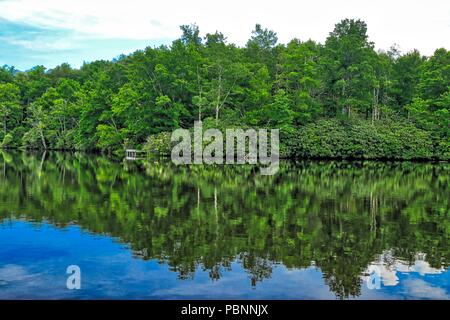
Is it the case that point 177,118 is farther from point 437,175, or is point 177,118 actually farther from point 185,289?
point 185,289

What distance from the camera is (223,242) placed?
12.1 m

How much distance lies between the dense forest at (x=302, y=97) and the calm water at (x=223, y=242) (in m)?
24.6

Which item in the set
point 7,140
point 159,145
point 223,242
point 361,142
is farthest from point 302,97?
point 7,140

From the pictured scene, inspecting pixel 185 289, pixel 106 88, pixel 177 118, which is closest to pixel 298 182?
pixel 185 289

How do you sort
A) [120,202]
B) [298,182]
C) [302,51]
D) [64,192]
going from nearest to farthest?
[120,202]
[64,192]
[298,182]
[302,51]

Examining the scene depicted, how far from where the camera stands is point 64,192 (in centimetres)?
2092

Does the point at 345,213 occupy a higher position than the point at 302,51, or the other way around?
the point at 302,51

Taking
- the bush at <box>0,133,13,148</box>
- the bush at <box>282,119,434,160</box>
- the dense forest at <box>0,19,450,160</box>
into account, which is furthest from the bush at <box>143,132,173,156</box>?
the bush at <box>0,133,13,148</box>

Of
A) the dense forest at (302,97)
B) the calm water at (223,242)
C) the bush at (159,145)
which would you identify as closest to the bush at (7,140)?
the dense forest at (302,97)

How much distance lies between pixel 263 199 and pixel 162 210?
472 centimetres

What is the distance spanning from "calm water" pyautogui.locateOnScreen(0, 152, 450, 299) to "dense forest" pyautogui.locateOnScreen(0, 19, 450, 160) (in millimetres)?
24569

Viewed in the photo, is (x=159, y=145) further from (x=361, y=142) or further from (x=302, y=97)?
(x=361, y=142)

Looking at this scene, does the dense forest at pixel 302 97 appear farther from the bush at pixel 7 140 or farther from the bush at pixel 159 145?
the bush at pixel 7 140

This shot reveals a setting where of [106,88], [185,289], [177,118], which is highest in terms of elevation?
[106,88]
